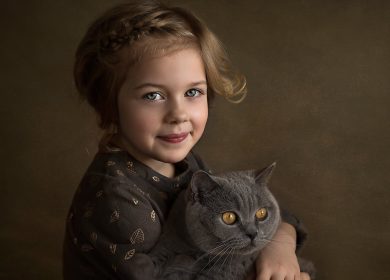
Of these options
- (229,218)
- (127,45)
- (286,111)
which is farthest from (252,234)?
(286,111)

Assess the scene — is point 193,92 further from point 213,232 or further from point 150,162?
point 213,232

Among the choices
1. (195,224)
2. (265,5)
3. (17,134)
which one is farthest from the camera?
(17,134)

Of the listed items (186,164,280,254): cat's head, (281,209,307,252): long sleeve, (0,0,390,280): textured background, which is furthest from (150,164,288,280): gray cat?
(0,0,390,280): textured background

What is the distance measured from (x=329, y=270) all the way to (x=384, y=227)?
0.67 ft

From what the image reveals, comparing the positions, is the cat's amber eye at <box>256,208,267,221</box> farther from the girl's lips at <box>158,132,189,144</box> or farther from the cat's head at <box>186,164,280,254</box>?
the girl's lips at <box>158,132,189,144</box>

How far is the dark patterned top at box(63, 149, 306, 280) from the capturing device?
1.06m

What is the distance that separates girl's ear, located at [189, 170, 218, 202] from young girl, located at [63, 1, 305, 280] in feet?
0.30

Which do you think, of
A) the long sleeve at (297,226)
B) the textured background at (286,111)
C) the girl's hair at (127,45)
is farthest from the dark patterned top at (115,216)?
the textured background at (286,111)

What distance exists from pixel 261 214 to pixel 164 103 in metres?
0.29

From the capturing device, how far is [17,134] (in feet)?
5.73

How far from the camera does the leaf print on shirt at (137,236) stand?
107cm

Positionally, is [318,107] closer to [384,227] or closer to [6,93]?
[384,227]

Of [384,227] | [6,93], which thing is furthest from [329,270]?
[6,93]

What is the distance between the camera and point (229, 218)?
1087 millimetres
